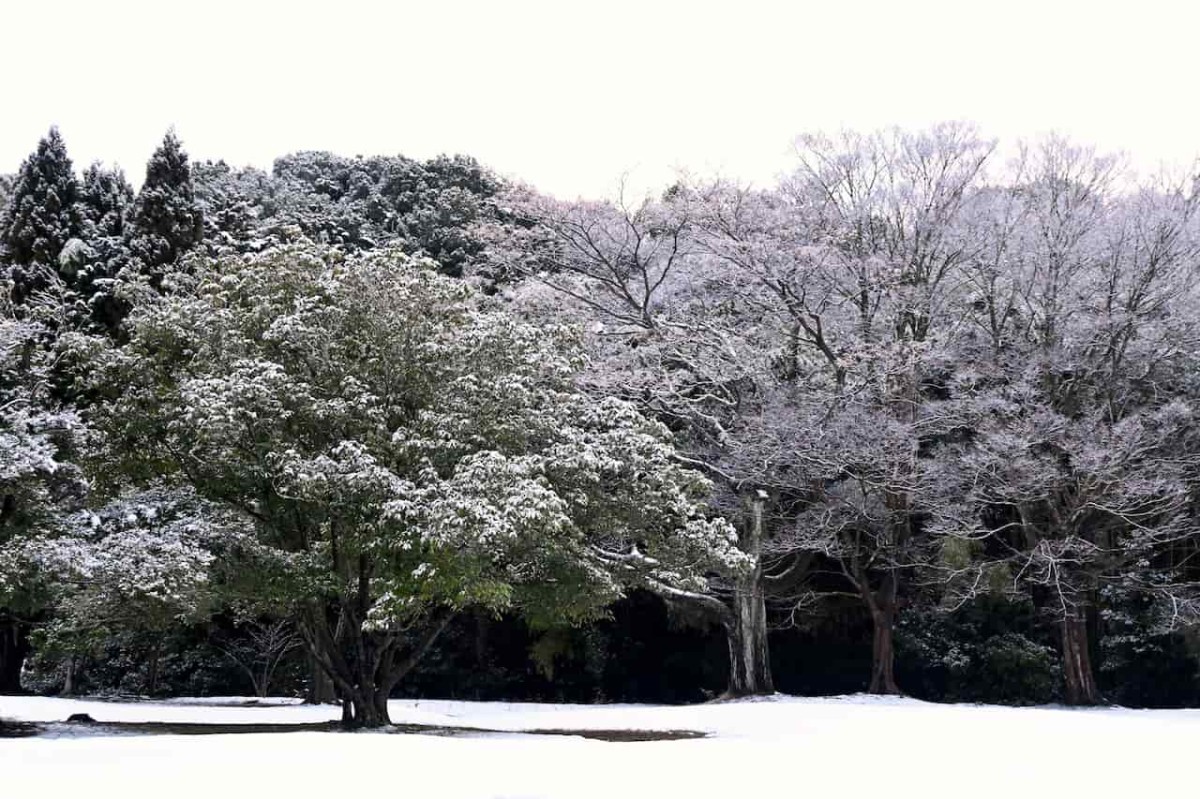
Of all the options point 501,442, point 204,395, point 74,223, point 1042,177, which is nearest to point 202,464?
point 204,395

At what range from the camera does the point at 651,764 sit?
8.91 meters

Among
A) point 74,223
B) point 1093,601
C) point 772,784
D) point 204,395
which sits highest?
point 74,223

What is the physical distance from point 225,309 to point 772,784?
27.9 ft

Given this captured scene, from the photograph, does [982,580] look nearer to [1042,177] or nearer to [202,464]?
[1042,177]

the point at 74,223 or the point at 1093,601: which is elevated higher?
the point at 74,223

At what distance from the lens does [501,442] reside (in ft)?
40.9

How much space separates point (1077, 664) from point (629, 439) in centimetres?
1121

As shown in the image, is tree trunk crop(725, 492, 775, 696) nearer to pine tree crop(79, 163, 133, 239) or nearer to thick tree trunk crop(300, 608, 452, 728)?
thick tree trunk crop(300, 608, 452, 728)

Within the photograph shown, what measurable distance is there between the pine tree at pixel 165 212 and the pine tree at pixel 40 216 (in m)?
1.28

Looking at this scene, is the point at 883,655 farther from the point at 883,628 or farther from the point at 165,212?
the point at 165,212

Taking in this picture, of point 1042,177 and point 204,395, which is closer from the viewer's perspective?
point 204,395

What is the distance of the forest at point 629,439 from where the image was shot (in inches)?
479

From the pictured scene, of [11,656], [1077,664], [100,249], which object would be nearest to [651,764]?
[1077,664]

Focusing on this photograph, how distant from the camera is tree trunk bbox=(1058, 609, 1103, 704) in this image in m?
19.0
